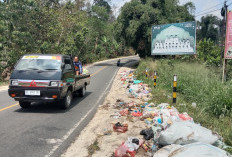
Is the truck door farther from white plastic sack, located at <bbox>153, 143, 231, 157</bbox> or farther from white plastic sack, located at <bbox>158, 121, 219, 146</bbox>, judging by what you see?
white plastic sack, located at <bbox>153, 143, 231, 157</bbox>

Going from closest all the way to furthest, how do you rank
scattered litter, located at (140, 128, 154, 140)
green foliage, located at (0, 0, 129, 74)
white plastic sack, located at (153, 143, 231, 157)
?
1. white plastic sack, located at (153, 143, 231, 157)
2. scattered litter, located at (140, 128, 154, 140)
3. green foliage, located at (0, 0, 129, 74)

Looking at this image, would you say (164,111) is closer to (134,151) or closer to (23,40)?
(134,151)

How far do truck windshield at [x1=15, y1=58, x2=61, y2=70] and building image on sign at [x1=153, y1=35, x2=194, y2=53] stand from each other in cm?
1214

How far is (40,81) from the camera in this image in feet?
24.5

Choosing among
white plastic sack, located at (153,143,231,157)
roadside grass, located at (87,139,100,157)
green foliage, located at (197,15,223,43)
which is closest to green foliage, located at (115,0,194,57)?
roadside grass, located at (87,139,100,157)

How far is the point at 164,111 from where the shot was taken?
6723 millimetres

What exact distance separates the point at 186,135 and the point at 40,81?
508cm

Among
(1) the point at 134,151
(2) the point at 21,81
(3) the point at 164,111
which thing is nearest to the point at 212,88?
(3) the point at 164,111

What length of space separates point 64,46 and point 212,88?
2686 cm

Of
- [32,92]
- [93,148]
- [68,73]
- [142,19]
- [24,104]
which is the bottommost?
[93,148]

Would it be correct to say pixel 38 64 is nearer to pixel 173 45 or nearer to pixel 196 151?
pixel 196 151

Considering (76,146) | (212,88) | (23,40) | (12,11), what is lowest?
(76,146)

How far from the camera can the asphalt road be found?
4792 millimetres

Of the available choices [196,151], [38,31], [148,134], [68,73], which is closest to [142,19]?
[38,31]
